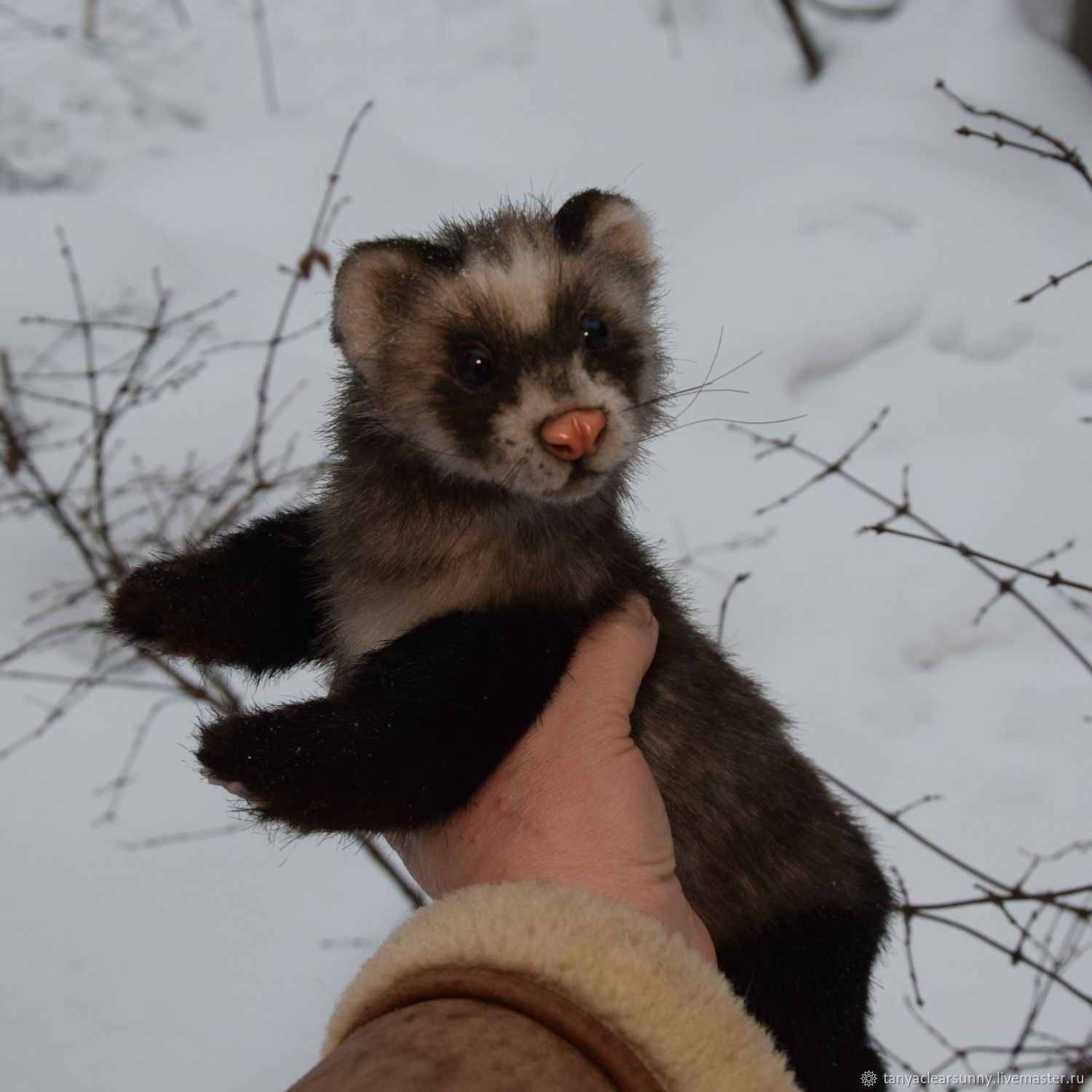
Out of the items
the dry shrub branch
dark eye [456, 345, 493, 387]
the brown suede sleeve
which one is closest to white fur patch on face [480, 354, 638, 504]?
dark eye [456, 345, 493, 387]

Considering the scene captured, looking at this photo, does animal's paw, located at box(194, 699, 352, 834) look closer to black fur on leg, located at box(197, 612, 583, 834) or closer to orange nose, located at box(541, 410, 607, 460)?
black fur on leg, located at box(197, 612, 583, 834)

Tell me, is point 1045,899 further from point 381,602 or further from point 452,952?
point 381,602

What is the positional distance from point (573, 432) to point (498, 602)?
0.48 meters

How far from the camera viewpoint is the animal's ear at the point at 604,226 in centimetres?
215

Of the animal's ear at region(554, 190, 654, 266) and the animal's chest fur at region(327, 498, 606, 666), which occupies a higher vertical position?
the animal's ear at region(554, 190, 654, 266)

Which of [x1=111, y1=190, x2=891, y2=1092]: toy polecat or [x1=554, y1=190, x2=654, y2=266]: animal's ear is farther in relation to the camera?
[x1=554, y1=190, x2=654, y2=266]: animal's ear

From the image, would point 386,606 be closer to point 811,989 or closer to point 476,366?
point 476,366

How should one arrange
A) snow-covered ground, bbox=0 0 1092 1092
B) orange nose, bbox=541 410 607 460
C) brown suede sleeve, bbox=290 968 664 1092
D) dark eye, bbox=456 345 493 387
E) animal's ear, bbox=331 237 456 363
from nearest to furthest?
brown suede sleeve, bbox=290 968 664 1092
orange nose, bbox=541 410 607 460
dark eye, bbox=456 345 493 387
animal's ear, bbox=331 237 456 363
snow-covered ground, bbox=0 0 1092 1092

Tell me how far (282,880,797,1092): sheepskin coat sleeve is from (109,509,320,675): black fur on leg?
863mm

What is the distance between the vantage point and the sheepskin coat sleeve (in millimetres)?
1404

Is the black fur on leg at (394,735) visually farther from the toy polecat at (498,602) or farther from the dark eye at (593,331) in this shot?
the dark eye at (593,331)

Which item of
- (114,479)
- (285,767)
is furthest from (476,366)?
(114,479)

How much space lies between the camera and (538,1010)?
154cm

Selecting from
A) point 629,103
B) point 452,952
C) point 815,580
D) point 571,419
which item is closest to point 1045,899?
point 452,952
